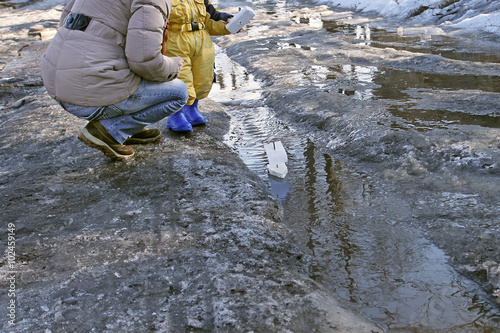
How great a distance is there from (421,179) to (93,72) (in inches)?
95.4

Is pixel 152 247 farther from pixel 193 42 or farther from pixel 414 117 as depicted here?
pixel 414 117

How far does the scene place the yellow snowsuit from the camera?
3.77 m

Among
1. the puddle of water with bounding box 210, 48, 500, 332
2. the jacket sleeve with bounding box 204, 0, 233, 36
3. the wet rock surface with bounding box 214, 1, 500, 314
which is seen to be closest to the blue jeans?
the puddle of water with bounding box 210, 48, 500, 332

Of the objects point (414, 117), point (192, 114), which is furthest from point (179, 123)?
point (414, 117)

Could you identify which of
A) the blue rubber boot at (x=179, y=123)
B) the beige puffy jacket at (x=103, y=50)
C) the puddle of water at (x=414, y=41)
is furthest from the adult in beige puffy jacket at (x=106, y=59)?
the puddle of water at (x=414, y=41)

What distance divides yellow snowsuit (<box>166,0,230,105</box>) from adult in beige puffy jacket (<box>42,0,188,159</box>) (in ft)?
2.06

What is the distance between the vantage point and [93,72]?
2.87 metres

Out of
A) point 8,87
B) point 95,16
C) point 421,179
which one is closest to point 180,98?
point 95,16

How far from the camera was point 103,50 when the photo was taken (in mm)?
2887

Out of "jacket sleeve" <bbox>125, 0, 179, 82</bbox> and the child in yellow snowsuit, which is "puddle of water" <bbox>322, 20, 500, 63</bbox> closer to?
the child in yellow snowsuit

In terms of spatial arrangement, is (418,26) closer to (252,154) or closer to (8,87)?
(252,154)

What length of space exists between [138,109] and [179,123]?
2.89ft

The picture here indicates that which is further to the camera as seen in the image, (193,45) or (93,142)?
(193,45)

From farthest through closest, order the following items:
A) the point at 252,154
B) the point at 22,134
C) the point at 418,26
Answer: the point at 418,26
the point at 22,134
the point at 252,154
